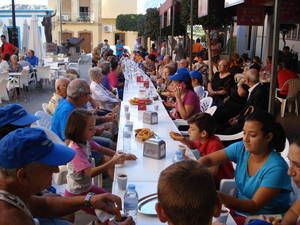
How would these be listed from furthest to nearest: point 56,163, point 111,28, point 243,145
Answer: point 111,28, point 243,145, point 56,163

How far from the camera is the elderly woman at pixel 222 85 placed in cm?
657

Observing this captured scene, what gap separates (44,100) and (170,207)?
9430 mm

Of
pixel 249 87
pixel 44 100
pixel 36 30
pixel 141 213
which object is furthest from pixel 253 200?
pixel 36 30

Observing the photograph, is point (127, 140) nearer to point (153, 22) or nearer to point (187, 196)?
point (187, 196)

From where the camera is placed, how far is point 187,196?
1305 millimetres

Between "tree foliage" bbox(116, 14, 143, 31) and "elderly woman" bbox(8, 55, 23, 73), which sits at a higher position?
"tree foliage" bbox(116, 14, 143, 31)

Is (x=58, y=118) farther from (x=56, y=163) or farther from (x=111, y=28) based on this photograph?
(x=111, y=28)

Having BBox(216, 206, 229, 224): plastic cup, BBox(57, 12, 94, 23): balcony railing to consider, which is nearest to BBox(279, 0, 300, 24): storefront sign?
BBox(216, 206, 229, 224): plastic cup

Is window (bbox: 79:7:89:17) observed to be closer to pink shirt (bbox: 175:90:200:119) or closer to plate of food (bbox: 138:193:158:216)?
pink shirt (bbox: 175:90:200:119)

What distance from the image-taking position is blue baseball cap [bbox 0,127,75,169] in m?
1.57

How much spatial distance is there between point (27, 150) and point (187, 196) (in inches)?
29.1

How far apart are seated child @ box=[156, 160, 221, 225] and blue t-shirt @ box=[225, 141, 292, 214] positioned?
39.7 inches

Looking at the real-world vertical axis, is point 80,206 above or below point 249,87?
below

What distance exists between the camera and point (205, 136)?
312 cm
